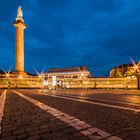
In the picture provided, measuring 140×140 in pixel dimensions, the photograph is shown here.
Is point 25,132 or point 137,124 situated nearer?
point 25,132

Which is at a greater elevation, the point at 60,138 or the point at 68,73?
the point at 68,73

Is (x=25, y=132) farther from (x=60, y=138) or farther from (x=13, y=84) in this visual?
(x=13, y=84)

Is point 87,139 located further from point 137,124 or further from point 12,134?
point 137,124

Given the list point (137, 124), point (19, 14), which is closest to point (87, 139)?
point (137, 124)

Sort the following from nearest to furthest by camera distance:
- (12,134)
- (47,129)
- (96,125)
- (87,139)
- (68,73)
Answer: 1. (87,139)
2. (12,134)
3. (47,129)
4. (96,125)
5. (68,73)

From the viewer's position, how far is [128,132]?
5.41 metres

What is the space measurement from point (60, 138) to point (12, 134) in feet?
3.65

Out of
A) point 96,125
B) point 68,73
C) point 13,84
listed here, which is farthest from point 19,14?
point 68,73

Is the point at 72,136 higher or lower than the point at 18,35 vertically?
lower

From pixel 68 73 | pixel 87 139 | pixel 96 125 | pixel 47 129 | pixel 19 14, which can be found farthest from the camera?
pixel 68 73

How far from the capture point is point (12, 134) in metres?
5.28

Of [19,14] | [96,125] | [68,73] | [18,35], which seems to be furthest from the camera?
[68,73]

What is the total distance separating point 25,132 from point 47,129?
0.56 meters

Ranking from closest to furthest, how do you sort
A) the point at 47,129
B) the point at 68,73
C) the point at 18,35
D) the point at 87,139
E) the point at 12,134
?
the point at 87,139
the point at 12,134
the point at 47,129
the point at 18,35
the point at 68,73
